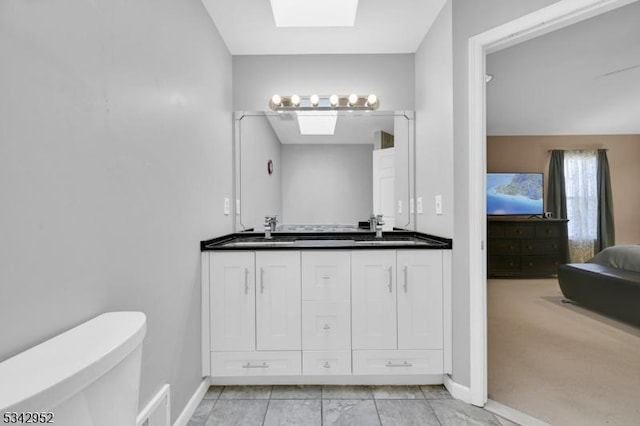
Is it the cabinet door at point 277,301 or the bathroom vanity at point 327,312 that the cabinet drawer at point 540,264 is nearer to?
the bathroom vanity at point 327,312

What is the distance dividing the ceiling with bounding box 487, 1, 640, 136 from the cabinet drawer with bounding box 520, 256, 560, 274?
2111 mm

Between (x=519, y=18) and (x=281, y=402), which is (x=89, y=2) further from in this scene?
(x=281, y=402)

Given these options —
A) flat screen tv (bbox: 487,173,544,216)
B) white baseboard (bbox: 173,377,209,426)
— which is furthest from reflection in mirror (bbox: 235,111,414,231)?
flat screen tv (bbox: 487,173,544,216)

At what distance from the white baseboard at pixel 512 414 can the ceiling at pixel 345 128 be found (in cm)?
192

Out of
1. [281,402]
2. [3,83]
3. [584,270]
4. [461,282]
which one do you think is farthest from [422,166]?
[584,270]

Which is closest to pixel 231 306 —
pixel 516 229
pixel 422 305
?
pixel 422 305

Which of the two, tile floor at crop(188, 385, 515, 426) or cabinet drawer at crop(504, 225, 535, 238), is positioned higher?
cabinet drawer at crop(504, 225, 535, 238)

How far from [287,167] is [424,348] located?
5.37 ft

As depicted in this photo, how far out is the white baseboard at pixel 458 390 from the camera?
1.76 m

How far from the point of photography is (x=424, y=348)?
188 centimetres

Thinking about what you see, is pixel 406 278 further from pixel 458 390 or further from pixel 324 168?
pixel 324 168

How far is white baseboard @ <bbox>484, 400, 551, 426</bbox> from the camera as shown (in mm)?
1584

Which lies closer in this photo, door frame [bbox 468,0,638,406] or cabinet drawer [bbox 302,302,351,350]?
door frame [bbox 468,0,638,406]

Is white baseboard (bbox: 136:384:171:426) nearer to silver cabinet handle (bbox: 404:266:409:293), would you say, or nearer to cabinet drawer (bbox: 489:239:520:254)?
silver cabinet handle (bbox: 404:266:409:293)
